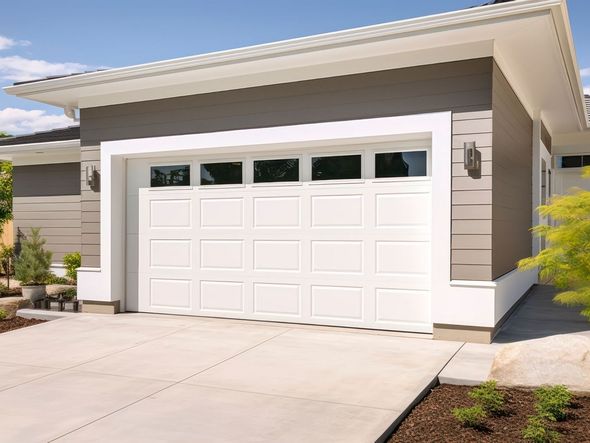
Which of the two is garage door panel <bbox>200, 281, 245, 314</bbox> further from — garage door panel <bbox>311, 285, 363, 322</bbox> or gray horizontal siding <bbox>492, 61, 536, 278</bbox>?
gray horizontal siding <bbox>492, 61, 536, 278</bbox>

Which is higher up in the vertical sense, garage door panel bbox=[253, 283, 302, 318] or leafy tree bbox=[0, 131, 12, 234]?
leafy tree bbox=[0, 131, 12, 234]

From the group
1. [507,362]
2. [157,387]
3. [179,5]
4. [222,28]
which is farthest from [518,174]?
[222,28]

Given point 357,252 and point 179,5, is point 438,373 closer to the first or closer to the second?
point 357,252

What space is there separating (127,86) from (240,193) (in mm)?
2198

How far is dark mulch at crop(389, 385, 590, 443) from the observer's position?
3.75 metres

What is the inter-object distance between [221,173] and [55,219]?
649 cm

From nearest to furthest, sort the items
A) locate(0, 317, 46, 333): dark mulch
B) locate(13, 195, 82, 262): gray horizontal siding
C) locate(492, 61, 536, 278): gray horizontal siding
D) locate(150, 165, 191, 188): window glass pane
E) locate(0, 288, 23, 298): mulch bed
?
locate(492, 61, 536, 278): gray horizontal siding < locate(0, 317, 46, 333): dark mulch < locate(150, 165, 191, 188): window glass pane < locate(0, 288, 23, 298): mulch bed < locate(13, 195, 82, 262): gray horizontal siding

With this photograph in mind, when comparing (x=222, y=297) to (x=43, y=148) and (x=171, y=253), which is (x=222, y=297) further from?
(x=43, y=148)

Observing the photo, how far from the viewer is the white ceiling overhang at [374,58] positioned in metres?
5.89

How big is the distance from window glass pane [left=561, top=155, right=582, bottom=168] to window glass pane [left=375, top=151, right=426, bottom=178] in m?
8.38

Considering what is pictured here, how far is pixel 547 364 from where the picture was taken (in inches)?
183

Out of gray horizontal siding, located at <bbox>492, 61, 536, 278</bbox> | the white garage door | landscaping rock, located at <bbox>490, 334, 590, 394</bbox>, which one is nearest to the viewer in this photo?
landscaping rock, located at <bbox>490, 334, 590, 394</bbox>

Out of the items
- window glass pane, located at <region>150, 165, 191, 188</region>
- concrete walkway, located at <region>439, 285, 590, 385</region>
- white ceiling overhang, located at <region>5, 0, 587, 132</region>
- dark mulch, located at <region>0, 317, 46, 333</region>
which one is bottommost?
dark mulch, located at <region>0, 317, 46, 333</region>

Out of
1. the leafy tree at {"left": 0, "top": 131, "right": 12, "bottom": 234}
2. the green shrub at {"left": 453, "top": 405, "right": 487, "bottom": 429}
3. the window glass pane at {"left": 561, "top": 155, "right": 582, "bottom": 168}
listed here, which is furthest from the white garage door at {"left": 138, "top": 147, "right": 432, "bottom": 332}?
the window glass pane at {"left": 561, "top": 155, "right": 582, "bottom": 168}
